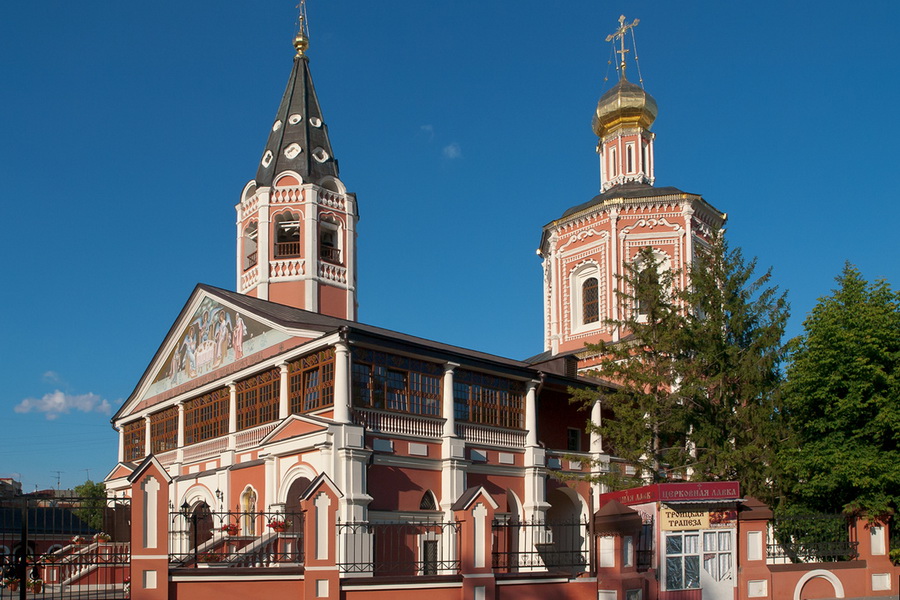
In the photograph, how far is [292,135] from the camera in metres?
37.9

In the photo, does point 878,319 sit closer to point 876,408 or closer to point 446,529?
point 876,408

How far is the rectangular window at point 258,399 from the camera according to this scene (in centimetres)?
2591

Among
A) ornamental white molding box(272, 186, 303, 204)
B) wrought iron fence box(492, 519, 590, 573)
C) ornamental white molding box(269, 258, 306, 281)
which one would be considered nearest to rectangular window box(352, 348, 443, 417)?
wrought iron fence box(492, 519, 590, 573)

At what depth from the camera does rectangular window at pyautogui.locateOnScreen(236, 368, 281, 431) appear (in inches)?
1020

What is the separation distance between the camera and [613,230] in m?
36.8

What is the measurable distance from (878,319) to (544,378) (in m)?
9.09

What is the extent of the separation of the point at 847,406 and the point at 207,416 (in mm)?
17754

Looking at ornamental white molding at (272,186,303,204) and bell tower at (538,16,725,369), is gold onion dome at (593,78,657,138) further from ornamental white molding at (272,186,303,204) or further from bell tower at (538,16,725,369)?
ornamental white molding at (272,186,303,204)

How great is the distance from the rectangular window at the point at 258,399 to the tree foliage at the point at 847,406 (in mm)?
12716

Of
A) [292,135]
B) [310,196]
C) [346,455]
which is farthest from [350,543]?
[292,135]

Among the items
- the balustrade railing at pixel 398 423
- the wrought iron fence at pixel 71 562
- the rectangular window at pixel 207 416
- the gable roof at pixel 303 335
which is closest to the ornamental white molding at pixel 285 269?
the gable roof at pixel 303 335

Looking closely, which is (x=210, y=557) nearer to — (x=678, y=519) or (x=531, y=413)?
(x=678, y=519)

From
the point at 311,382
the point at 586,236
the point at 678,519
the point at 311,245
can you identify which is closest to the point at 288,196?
the point at 311,245

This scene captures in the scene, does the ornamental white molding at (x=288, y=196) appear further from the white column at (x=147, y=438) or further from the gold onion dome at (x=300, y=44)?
the white column at (x=147, y=438)
